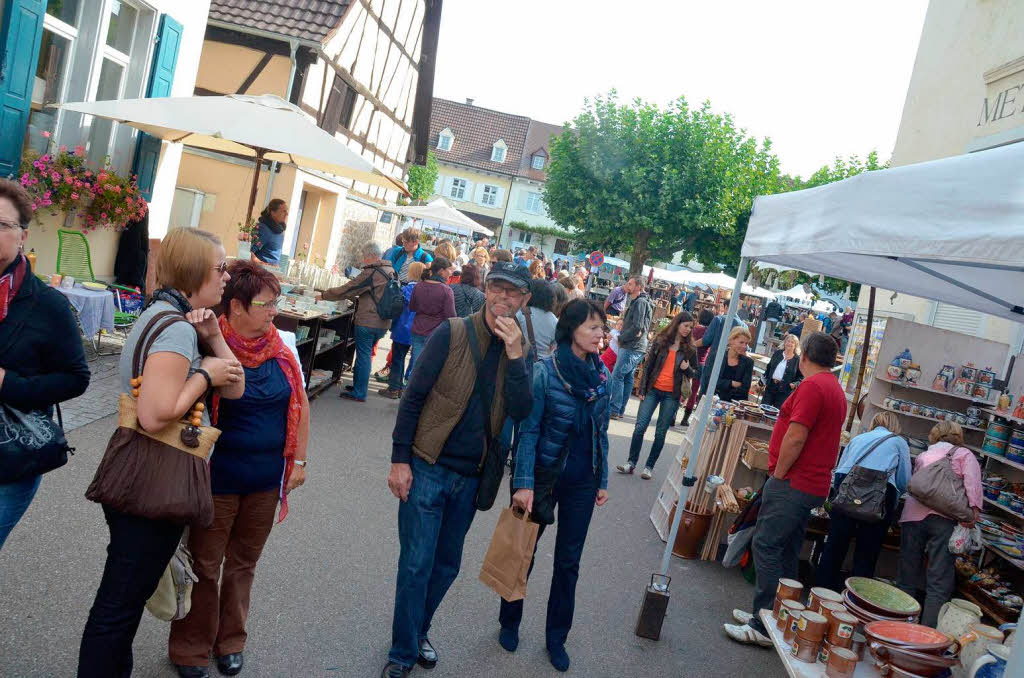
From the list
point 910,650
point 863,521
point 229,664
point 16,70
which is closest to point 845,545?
point 863,521

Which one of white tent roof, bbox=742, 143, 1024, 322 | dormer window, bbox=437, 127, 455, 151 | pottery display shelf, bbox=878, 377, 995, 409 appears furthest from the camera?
dormer window, bbox=437, 127, 455, 151

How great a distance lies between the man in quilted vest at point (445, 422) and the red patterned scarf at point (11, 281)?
1.54m

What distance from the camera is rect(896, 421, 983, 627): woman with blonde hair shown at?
5688 mm

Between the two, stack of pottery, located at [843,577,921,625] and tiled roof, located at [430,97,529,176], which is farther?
tiled roof, located at [430,97,529,176]

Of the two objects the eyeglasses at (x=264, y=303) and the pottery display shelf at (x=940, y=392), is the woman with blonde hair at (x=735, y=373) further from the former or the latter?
the eyeglasses at (x=264, y=303)

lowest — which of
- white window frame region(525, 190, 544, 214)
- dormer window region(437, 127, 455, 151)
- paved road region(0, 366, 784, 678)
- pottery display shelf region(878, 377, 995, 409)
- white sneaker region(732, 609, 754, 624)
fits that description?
paved road region(0, 366, 784, 678)

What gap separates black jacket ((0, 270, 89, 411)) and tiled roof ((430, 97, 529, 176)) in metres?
56.6

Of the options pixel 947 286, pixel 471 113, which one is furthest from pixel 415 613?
pixel 471 113

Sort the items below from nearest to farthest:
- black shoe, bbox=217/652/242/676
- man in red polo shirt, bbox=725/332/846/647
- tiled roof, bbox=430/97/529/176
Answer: black shoe, bbox=217/652/242/676
man in red polo shirt, bbox=725/332/846/647
tiled roof, bbox=430/97/529/176

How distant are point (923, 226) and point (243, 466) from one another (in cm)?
290

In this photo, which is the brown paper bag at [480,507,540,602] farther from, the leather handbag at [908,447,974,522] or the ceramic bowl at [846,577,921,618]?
the leather handbag at [908,447,974,522]

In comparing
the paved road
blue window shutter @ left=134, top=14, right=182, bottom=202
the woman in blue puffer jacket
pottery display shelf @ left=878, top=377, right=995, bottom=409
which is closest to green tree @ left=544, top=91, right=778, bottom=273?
blue window shutter @ left=134, top=14, right=182, bottom=202

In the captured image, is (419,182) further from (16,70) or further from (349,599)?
(349,599)

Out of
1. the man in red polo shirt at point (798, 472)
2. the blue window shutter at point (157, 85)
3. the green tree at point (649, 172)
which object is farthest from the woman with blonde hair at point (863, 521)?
the green tree at point (649, 172)
